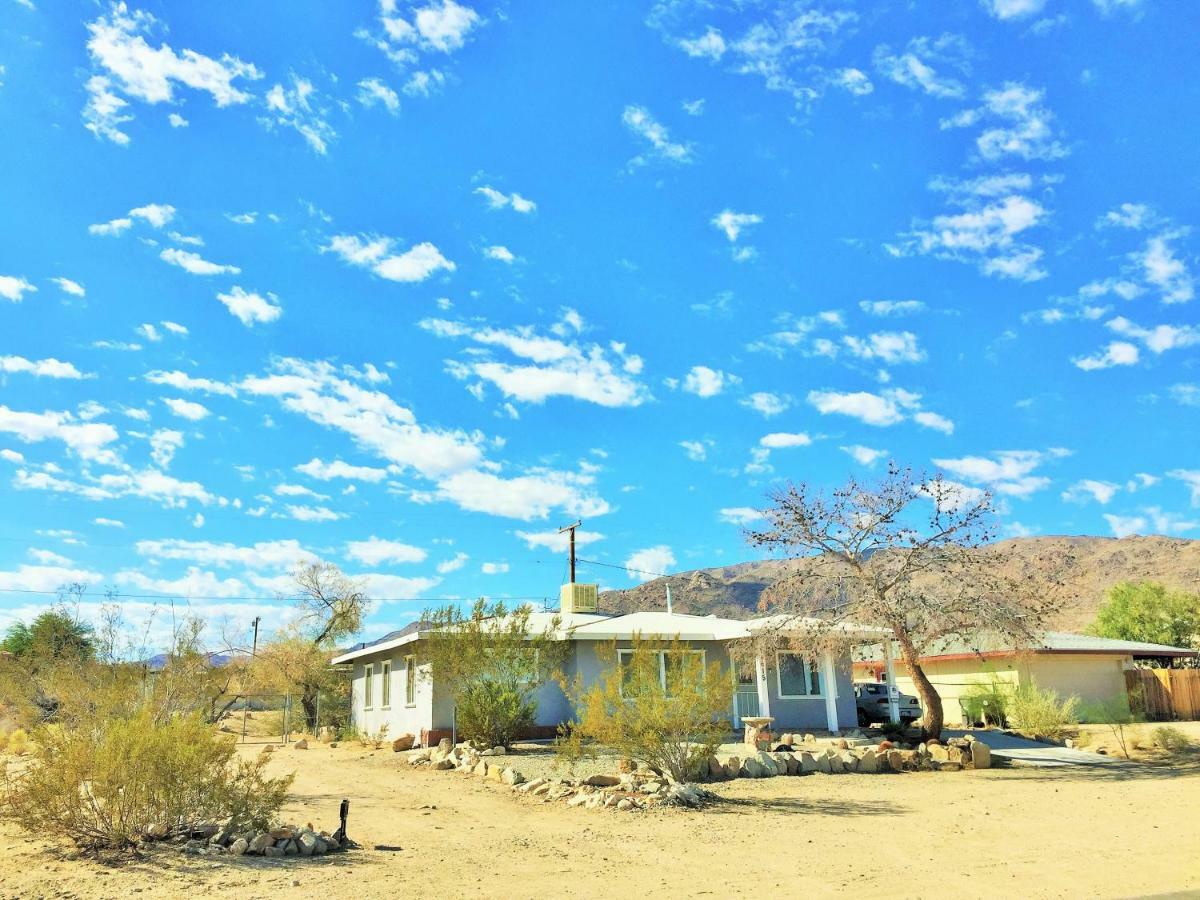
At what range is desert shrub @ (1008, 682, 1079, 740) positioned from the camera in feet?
85.7

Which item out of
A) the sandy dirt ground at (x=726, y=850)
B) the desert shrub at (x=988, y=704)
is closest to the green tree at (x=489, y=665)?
the sandy dirt ground at (x=726, y=850)

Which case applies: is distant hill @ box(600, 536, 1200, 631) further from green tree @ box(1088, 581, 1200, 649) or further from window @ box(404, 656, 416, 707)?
window @ box(404, 656, 416, 707)

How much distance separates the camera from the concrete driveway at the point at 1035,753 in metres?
21.0

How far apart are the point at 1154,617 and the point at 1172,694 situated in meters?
12.8

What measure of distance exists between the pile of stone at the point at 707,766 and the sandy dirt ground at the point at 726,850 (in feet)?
1.49

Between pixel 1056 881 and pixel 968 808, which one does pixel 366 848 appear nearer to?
pixel 1056 881

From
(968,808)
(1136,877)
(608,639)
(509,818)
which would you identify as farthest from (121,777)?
(608,639)

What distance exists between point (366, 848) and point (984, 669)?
87.1 feet

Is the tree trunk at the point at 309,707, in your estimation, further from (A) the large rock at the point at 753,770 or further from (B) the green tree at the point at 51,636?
(A) the large rock at the point at 753,770

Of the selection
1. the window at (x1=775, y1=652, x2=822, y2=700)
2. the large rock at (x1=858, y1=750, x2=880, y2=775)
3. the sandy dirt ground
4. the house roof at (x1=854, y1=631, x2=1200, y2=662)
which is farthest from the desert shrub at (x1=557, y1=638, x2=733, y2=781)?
the house roof at (x1=854, y1=631, x2=1200, y2=662)

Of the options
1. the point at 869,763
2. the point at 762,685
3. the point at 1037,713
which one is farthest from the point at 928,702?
the point at 1037,713

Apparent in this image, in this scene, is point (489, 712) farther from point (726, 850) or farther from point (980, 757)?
point (726, 850)

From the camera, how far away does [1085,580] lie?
59.8 m

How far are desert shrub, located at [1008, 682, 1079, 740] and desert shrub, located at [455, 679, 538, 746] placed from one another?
14012mm
